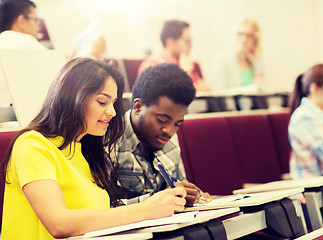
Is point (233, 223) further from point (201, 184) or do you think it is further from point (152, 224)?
point (201, 184)

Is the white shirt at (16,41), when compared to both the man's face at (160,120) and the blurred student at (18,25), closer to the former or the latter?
the blurred student at (18,25)

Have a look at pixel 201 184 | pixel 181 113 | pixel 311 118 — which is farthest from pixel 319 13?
pixel 181 113

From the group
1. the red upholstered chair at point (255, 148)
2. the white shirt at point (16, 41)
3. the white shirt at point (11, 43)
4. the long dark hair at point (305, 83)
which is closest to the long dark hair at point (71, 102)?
the white shirt at point (11, 43)

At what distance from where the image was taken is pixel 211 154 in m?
1.97

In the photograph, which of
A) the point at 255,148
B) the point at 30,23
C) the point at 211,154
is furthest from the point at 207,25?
the point at 30,23

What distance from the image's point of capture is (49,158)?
991mm

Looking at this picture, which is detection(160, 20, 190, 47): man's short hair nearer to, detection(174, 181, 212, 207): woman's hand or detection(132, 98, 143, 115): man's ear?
detection(132, 98, 143, 115): man's ear

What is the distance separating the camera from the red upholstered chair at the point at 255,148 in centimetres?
213

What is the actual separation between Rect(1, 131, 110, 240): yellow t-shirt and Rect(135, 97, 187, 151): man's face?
0.38 metres

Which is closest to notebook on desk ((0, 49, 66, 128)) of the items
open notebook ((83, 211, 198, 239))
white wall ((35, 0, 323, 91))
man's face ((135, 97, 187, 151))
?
man's face ((135, 97, 187, 151))

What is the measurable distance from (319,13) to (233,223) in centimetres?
386

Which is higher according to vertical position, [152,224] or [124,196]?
[152,224]

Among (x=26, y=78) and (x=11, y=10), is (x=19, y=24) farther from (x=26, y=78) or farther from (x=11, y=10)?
(x=26, y=78)

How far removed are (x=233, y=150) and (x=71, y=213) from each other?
1277mm
